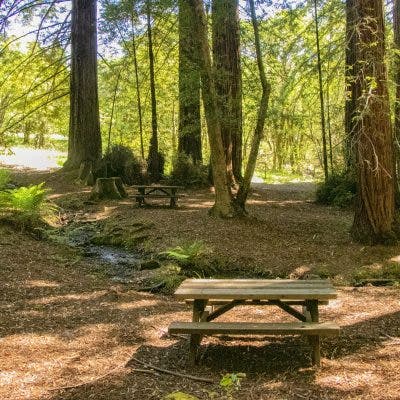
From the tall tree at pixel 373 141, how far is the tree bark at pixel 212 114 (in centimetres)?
293

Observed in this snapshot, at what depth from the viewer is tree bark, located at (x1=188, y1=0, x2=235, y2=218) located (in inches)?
396

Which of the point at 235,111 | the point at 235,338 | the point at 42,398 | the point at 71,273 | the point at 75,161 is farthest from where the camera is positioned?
the point at 75,161

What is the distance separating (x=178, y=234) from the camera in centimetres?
966

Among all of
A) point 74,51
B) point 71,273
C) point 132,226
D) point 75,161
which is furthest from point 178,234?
point 74,51

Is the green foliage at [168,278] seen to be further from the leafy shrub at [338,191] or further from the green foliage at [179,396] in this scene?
the leafy shrub at [338,191]

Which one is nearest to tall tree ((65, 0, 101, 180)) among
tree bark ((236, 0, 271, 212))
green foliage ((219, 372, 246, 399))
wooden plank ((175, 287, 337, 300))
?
tree bark ((236, 0, 271, 212))

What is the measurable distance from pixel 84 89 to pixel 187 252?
9.17 meters

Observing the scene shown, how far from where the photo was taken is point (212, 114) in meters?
10.3

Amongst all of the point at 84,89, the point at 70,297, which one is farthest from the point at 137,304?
the point at 84,89

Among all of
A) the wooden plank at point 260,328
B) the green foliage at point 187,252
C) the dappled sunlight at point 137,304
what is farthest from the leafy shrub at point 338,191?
the wooden plank at point 260,328

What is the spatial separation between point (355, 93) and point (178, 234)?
4372mm

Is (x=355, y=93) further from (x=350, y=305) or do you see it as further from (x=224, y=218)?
(x=350, y=305)

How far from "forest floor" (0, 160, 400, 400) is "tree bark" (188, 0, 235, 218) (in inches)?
22.5

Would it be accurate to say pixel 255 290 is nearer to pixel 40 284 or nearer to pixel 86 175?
pixel 40 284
